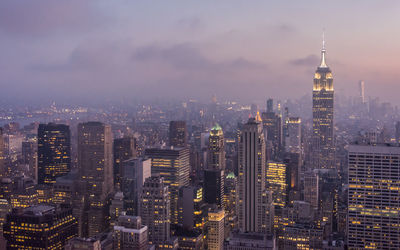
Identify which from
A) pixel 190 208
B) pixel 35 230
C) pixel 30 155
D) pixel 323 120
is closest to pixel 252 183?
pixel 190 208

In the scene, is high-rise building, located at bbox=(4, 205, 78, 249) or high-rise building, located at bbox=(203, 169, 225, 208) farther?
high-rise building, located at bbox=(203, 169, 225, 208)

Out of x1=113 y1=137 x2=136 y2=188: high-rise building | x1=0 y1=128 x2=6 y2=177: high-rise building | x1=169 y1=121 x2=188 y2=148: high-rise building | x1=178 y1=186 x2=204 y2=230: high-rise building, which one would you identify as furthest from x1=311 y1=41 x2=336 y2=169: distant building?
x1=0 y1=128 x2=6 y2=177: high-rise building

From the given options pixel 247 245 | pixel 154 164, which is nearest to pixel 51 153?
pixel 154 164

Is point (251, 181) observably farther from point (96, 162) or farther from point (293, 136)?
point (293, 136)

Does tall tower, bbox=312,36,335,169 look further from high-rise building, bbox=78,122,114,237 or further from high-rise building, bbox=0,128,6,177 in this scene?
high-rise building, bbox=0,128,6,177

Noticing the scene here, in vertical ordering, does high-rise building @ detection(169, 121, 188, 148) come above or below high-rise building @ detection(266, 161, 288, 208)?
above

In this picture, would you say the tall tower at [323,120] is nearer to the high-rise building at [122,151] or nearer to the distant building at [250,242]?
the distant building at [250,242]

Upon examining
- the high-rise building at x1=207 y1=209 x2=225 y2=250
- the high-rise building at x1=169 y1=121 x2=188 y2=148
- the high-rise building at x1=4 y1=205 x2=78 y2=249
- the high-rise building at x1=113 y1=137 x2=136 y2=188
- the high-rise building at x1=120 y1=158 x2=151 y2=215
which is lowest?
the high-rise building at x1=207 y1=209 x2=225 y2=250
